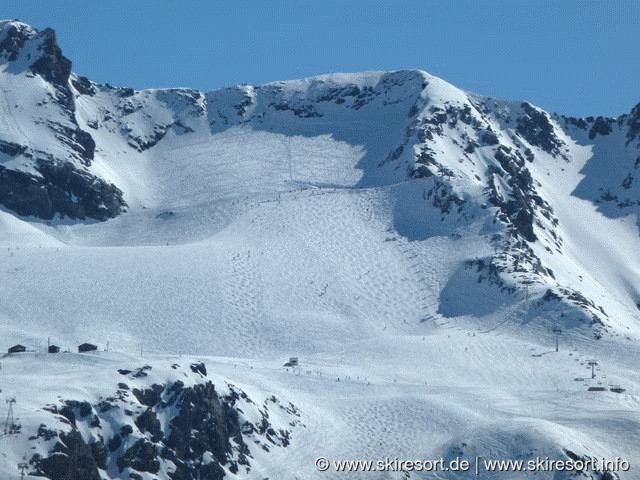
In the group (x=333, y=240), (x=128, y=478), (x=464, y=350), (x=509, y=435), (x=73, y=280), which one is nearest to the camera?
(x=128, y=478)

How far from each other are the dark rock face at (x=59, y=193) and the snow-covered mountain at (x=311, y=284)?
10.8 inches

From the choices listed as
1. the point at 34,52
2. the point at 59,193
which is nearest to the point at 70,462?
the point at 59,193

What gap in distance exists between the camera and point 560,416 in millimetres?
97500

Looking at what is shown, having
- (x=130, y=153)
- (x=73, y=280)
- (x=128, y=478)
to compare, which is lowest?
(x=128, y=478)

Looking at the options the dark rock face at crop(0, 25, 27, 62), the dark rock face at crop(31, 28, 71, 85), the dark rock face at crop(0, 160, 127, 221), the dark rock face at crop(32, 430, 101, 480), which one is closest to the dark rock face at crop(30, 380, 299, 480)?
the dark rock face at crop(32, 430, 101, 480)

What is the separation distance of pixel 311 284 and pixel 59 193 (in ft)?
138

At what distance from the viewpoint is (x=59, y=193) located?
16525cm

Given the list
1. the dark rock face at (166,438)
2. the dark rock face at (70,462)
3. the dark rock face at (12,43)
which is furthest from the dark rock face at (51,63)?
the dark rock face at (70,462)

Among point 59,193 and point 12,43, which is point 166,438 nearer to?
point 59,193

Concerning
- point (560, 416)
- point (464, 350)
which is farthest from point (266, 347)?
point (560, 416)

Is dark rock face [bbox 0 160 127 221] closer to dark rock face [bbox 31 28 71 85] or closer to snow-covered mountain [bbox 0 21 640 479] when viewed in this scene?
snow-covered mountain [bbox 0 21 640 479]

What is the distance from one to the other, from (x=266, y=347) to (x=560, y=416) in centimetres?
3135

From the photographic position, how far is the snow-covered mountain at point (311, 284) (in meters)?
87.2

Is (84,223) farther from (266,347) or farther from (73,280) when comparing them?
(266,347)
